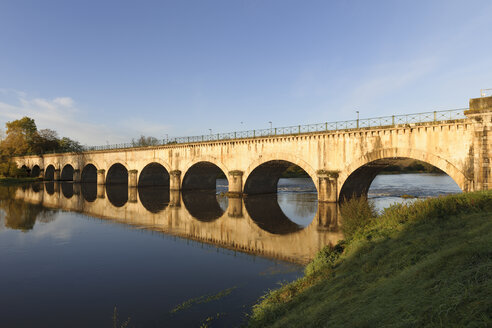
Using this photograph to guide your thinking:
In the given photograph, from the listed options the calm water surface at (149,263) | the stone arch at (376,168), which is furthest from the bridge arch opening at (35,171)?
the stone arch at (376,168)

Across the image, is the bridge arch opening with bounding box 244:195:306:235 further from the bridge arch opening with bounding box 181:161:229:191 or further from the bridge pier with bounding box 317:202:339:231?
the bridge arch opening with bounding box 181:161:229:191

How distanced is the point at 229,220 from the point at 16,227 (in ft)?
51.1

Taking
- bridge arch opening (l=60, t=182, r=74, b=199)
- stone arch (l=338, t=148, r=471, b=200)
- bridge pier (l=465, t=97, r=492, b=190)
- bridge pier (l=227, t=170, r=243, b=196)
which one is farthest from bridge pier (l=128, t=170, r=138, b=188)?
bridge pier (l=465, t=97, r=492, b=190)

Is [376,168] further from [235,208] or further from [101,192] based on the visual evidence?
[101,192]

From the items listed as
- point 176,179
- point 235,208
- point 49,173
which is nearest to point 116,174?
point 176,179

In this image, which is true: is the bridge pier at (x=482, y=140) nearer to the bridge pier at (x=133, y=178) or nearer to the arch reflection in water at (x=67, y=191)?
the arch reflection in water at (x=67, y=191)

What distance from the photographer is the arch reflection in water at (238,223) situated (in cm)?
1642

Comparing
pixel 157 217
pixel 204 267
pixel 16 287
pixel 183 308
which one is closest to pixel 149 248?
pixel 204 267

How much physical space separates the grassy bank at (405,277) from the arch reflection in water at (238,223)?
153 inches

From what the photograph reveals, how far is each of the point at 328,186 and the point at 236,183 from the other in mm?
12355

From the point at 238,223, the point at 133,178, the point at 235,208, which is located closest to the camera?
the point at 238,223

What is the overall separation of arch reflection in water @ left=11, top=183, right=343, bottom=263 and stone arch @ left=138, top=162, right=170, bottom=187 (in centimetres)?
1919

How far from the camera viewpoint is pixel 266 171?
126ft

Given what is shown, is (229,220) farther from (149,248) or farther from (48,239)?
(48,239)
